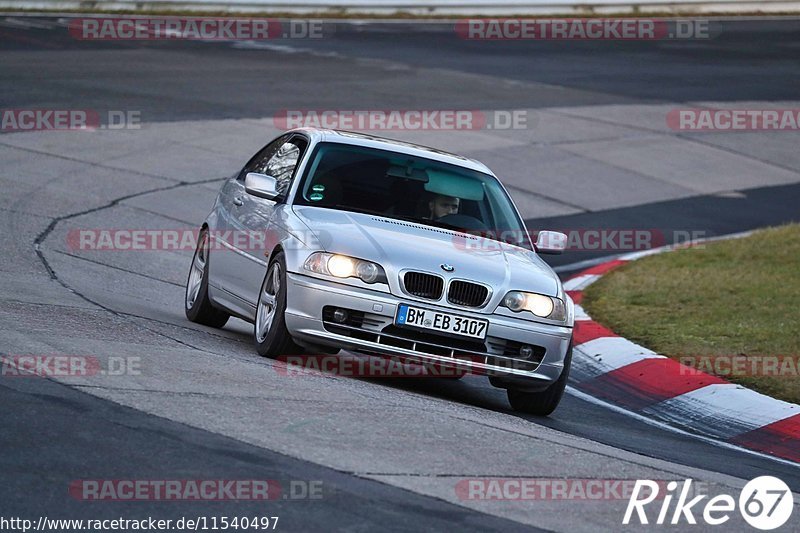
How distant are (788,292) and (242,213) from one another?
221 inches

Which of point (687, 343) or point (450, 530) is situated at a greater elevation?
point (450, 530)

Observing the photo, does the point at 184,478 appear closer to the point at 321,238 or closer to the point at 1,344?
the point at 1,344

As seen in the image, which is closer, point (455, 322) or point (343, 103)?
point (455, 322)

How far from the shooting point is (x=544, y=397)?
8.72 metres

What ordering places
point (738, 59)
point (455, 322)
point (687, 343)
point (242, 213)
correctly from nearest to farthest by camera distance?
1. point (455, 322)
2. point (242, 213)
3. point (687, 343)
4. point (738, 59)

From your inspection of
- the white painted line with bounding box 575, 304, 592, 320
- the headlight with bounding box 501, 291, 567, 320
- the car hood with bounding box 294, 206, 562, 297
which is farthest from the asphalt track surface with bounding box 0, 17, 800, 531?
the white painted line with bounding box 575, 304, 592, 320

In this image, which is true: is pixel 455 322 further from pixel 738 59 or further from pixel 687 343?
pixel 738 59

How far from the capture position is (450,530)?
537 cm

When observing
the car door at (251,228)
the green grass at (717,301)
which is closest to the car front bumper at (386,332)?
the car door at (251,228)

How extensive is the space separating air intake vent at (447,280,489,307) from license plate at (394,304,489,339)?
0.31 ft

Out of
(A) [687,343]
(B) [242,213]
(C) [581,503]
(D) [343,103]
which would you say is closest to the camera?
(C) [581,503]

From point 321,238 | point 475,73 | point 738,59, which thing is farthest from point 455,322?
point 738,59

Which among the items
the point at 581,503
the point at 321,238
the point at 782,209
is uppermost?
the point at 321,238

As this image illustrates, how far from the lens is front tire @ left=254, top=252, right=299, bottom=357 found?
8.37 meters
